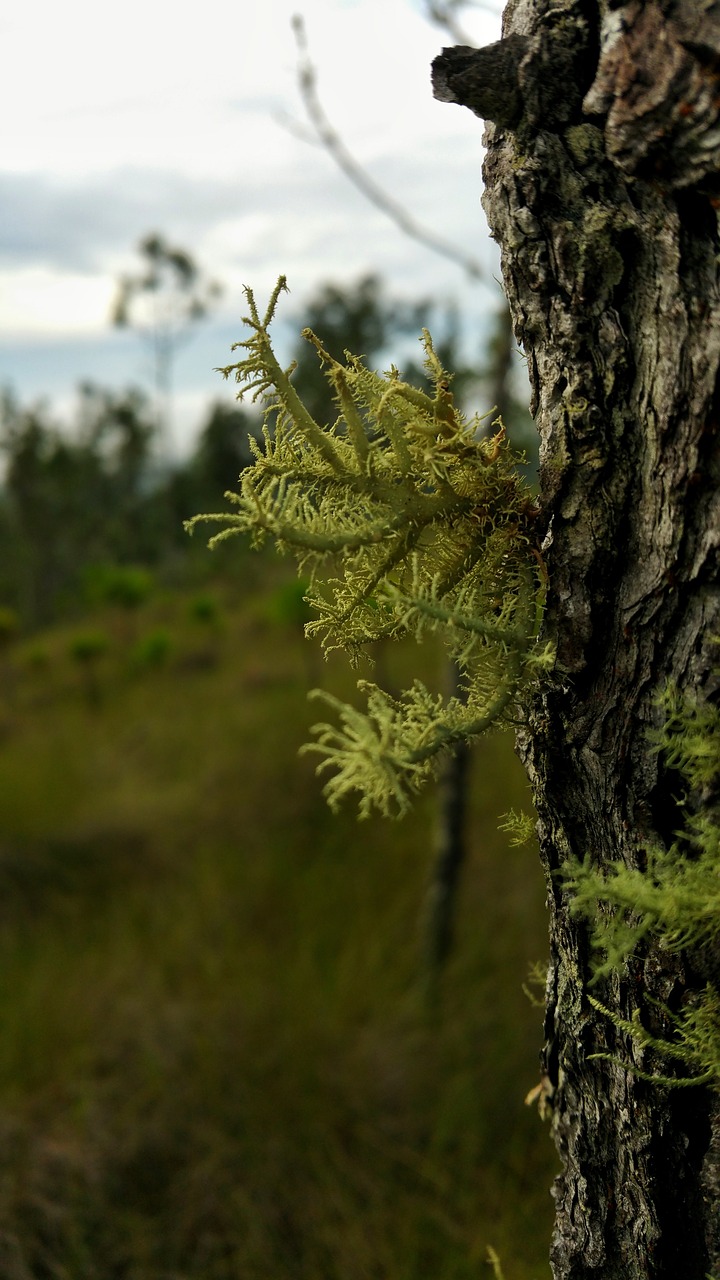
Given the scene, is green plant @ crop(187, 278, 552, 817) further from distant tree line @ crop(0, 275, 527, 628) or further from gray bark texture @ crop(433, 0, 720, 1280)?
distant tree line @ crop(0, 275, 527, 628)

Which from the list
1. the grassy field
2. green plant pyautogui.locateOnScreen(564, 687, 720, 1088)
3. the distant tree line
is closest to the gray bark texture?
green plant pyautogui.locateOnScreen(564, 687, 720, 1088)

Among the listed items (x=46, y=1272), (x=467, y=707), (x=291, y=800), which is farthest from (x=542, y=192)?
(x=291, y=800)

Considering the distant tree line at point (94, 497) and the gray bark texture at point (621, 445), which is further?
the distant tree line at point (94, 497)

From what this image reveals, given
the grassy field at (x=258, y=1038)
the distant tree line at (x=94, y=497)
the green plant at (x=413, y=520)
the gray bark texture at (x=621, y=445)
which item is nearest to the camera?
the gray bark texture at (x=621, y=445)

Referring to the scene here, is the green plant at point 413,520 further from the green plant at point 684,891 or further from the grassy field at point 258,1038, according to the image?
the grassy field at point 258,1038

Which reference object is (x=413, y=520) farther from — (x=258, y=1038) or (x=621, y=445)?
(x=258, y=1038)

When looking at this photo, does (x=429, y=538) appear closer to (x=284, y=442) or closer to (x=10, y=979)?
(x=284, y=442)

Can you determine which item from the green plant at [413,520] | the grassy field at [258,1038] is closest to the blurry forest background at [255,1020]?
the grassy field at [258,1038]
